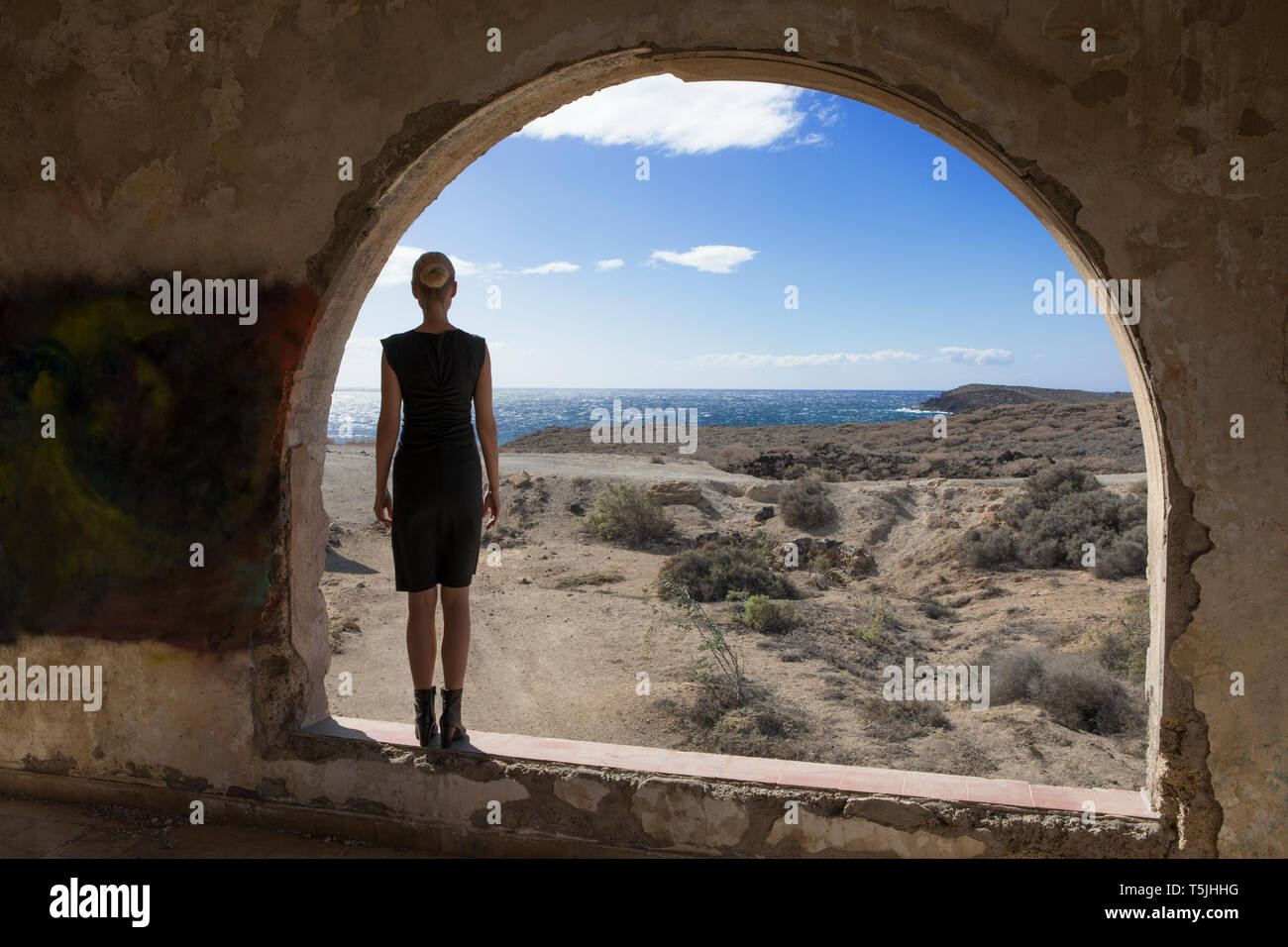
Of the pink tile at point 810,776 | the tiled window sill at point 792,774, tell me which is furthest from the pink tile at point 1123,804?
the pink tile at point 810,776

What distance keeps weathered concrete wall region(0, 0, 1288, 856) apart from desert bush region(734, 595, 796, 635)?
17.7 feet

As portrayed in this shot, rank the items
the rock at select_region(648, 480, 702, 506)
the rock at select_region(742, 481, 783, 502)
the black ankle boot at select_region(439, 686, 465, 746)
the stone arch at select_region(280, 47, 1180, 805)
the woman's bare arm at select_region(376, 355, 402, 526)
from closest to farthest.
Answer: the stone arch at select_region(280, 47, 1180, 805), the woman's bare arm at select_region(376, 355, 402, 526), the black ankle boot at select_region(439, 686, 465, 746), the rock at select_region(648, 480, 702, 506), the rock at select_region(742, 481, 783, 502)

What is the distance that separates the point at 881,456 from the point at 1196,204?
19.5 metres

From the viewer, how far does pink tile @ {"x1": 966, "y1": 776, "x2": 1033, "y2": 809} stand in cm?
274

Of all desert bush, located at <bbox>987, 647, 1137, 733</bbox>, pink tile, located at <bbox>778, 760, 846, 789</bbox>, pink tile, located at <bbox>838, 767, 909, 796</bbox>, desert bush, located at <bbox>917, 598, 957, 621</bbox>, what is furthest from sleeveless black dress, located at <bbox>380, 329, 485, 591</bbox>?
desert bush, located at <bbox>917, 598, 957, 621</bbox>

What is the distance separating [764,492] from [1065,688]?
8866 mm

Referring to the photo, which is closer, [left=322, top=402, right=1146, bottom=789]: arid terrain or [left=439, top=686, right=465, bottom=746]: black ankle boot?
[left=439, top=686, right=465, bottom=746]: black ankle boot

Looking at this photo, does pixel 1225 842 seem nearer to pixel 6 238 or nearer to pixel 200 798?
pixel 200 798

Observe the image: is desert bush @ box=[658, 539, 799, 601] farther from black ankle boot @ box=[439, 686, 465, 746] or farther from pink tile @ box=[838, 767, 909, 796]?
pink tile @ box=[838, 767, 909, 796]

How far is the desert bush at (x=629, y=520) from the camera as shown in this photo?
1243 cm

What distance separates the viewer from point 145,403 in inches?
134

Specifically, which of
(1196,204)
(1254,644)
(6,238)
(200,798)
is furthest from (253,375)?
(1254,644)

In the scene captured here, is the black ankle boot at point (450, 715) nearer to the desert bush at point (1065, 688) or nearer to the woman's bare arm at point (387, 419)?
the woman's bare arm at point (387, 419)

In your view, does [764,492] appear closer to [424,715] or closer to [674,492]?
[674,492]
